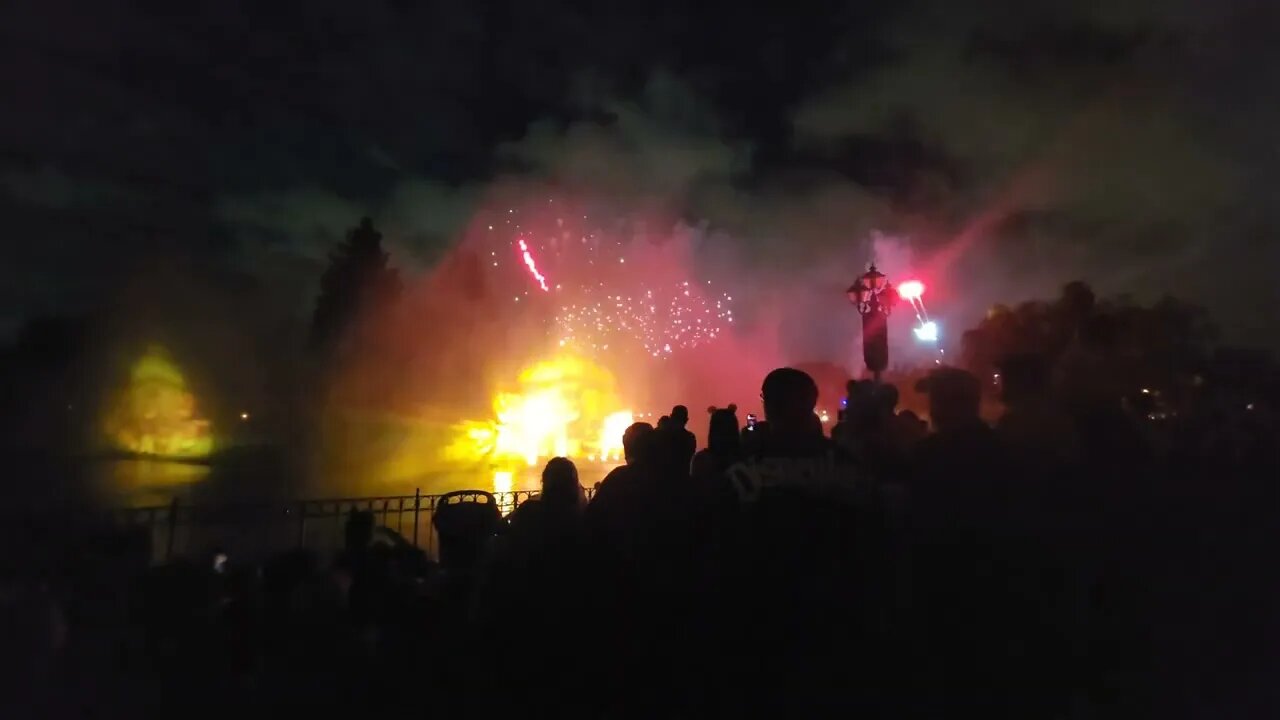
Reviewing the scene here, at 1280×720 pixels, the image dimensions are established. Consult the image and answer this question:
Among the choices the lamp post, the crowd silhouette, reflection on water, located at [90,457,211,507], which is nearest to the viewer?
the crowd silhouette

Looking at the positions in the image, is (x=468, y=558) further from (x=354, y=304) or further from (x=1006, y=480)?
(x=354, y=304)

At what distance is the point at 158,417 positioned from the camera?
39625mm

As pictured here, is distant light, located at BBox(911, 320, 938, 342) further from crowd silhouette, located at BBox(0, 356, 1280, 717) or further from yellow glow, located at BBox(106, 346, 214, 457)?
yellow glow, located at BBox(106, 346, 214, 457)

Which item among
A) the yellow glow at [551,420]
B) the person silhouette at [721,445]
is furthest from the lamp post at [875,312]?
the yellow glow at [551,420]

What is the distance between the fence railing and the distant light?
26.2 feet

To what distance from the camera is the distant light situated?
1438 centimetres

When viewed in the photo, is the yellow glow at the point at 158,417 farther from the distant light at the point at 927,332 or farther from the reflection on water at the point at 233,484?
the distant light at the point at 927,332

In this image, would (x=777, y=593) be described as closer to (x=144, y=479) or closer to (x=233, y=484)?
(x=233, y=484)

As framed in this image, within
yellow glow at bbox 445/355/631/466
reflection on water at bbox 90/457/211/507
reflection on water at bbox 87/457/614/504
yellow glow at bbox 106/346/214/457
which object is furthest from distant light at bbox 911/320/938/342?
yellow glow at bbox 106/346/214/457

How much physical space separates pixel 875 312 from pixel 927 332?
3256 mm

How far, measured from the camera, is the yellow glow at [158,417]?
3897 centimetres

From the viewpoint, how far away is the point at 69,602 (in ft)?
18.7

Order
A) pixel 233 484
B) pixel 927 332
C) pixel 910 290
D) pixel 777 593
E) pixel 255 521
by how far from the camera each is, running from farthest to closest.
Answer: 1. pixel 233 484
2. pixel 927 332
3. pixel 910 290
4. pixel 255 521
5. pixel 777 593

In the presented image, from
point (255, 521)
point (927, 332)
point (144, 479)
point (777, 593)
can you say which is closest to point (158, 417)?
point (144, 479)
